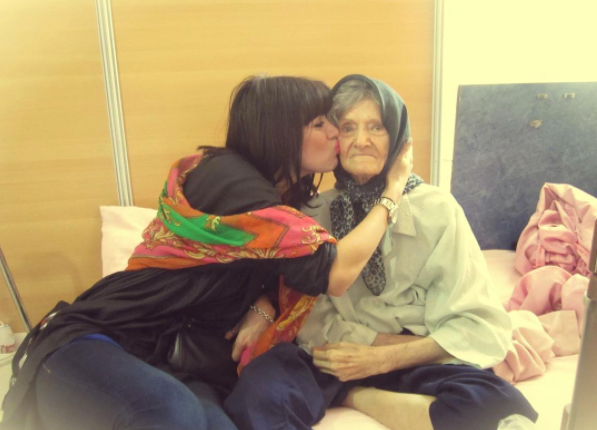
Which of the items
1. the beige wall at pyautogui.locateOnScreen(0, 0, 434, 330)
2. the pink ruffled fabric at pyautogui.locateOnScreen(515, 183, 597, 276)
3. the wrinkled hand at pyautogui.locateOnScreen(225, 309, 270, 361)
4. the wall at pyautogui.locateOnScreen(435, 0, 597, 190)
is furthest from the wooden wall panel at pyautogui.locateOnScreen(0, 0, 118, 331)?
the pink ruffled fabric at pyautogui.locateOnScreen(515, 183, 597, 276)

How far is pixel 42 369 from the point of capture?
1009 mm

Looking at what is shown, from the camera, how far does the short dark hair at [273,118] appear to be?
1190mm

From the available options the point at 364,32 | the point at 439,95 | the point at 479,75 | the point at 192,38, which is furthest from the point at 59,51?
the point at 479,75

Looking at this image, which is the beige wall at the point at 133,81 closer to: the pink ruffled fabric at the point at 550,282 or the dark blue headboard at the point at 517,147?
the dark blue headboard at the point at 517,147

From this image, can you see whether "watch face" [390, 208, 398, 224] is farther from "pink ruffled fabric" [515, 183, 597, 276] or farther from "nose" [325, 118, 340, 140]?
"pink ruffled fabric" [515, 183, 597, 276]

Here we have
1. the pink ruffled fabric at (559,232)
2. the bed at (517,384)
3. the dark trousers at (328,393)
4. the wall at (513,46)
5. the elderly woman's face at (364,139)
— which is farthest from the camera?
the wall at (513,46)

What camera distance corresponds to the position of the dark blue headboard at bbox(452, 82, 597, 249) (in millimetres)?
1899

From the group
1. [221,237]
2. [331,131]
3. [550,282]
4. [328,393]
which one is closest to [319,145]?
[331,131]

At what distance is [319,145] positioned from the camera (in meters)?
1.24

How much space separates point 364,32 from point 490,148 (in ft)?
2.27

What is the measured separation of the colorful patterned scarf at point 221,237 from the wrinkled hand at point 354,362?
14 centimetres

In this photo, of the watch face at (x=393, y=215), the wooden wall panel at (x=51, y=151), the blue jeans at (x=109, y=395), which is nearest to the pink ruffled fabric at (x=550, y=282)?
the watch face at (x=393, y=215)

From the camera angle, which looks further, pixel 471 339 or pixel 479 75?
pixel 479 75

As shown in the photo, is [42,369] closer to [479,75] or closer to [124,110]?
[124,110]
